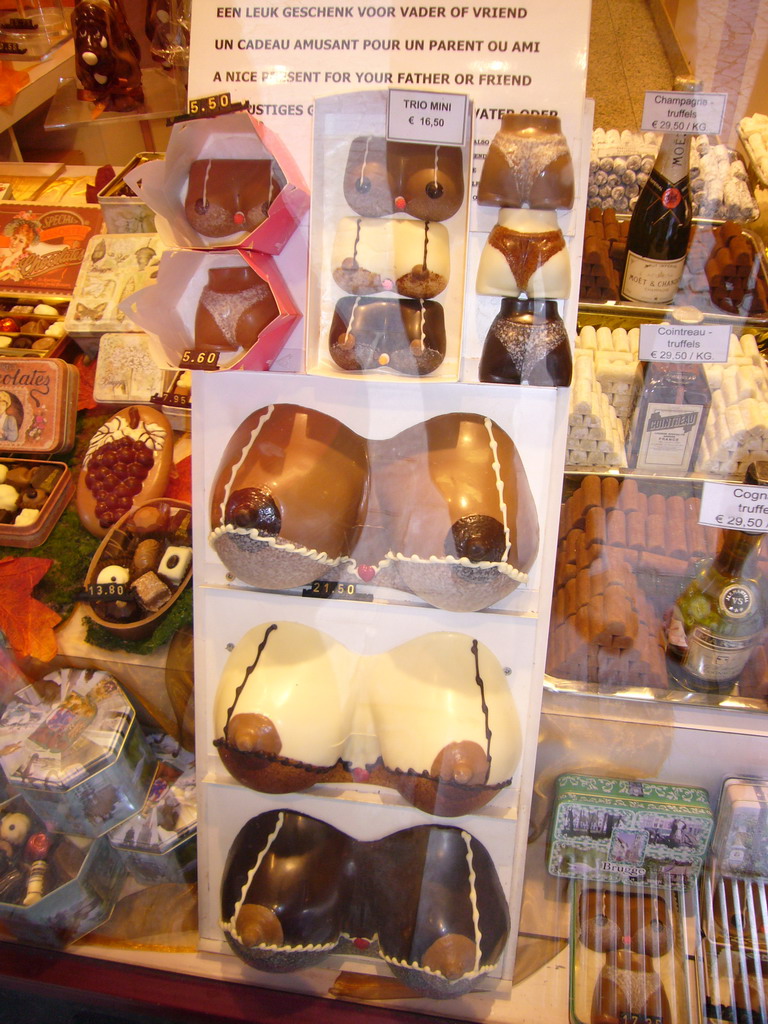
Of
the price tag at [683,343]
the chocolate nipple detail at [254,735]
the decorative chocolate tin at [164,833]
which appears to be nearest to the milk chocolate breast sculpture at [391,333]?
the price tag at [683,343]


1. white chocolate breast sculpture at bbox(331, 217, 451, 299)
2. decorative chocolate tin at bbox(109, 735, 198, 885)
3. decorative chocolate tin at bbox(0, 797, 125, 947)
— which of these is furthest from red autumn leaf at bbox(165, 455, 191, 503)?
white chocolate breast sculpture at bbox(331, 217, 451, 299)

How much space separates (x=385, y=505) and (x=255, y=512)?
0.18 metres

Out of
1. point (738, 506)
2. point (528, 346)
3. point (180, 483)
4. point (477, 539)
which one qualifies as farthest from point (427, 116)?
point (180, 483)

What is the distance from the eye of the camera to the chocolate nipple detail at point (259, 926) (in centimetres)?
100

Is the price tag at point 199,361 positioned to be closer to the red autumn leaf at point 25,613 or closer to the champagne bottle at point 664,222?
the red autumn leaf at point 25,613

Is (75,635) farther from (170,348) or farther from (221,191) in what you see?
(221,191)

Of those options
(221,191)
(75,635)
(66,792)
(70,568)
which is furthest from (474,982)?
(221,191)

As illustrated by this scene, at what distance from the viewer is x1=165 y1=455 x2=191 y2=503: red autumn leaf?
158 centimetres

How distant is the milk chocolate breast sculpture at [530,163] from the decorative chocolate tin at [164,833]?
112 centimetres

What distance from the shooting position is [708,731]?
1187 millimetres

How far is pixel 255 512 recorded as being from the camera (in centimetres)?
85

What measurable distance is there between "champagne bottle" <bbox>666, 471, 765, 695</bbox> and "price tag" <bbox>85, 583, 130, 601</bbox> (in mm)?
973

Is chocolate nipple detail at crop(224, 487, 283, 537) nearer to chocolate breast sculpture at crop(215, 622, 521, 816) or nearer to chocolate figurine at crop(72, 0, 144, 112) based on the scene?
chocolate breast sculpture at crop(215, 622, 521, 816)

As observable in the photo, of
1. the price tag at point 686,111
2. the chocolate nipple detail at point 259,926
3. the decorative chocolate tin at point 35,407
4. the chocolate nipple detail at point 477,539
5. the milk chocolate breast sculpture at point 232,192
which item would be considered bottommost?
the chocolate nipple detail at point 259,926
